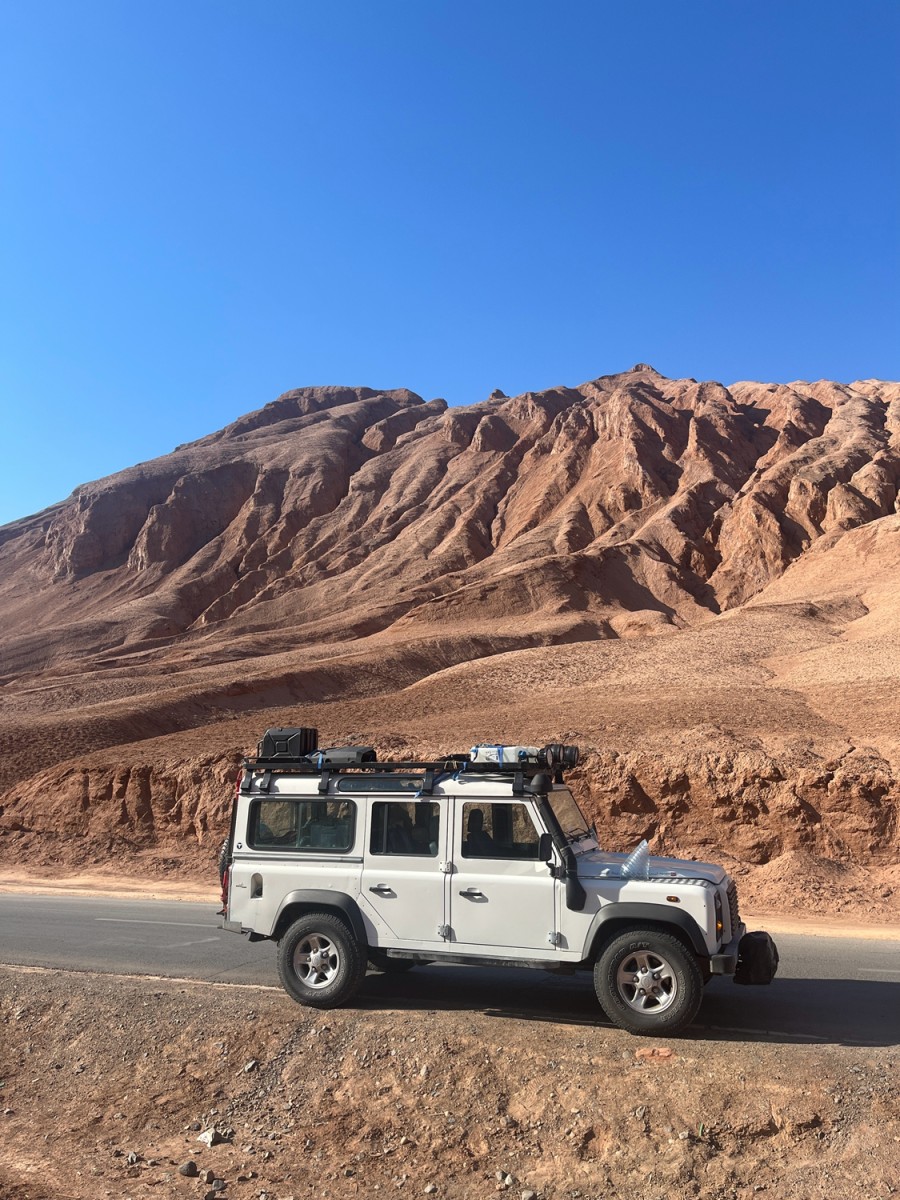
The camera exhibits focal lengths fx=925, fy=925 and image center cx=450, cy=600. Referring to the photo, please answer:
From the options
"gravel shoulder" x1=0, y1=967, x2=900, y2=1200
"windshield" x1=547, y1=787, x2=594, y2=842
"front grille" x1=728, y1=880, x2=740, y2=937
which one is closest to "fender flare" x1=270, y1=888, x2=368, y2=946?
"gravel shoulder" x1=0, y1=967, x2=900, y2=1200

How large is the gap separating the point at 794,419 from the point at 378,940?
101 meters

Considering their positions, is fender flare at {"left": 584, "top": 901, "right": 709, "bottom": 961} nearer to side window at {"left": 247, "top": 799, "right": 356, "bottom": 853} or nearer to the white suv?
the white suv

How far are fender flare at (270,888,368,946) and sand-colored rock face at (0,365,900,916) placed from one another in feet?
36.5

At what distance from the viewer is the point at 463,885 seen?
25.8 feet

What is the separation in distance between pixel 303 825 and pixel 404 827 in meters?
1.07

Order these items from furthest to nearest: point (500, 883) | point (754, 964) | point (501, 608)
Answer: point (501, 608), point (500, 883), point (754, 964)

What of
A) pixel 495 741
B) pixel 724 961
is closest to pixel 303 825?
pixel 724 961

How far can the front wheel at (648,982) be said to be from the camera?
7.15 m

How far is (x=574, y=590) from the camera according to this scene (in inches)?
2682

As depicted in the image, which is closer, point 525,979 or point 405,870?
point 405,870

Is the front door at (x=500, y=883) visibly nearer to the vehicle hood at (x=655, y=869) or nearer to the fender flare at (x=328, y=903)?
the vehicle hood at (x=655, y=869)

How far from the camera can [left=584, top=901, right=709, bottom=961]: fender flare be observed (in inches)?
282

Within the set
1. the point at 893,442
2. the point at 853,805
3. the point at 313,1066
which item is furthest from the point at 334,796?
the point at 893,442

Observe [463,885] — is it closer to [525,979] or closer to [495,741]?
[525,979]
